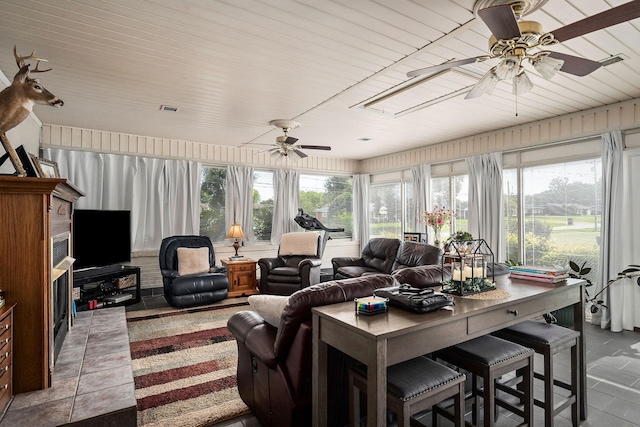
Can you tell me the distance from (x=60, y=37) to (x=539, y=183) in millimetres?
5768

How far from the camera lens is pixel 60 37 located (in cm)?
253

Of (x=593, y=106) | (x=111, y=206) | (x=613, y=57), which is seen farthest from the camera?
(x=111, y=206)

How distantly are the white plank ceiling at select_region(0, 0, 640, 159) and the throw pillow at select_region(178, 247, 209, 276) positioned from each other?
1.93 meters

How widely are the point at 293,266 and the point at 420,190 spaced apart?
2.88m

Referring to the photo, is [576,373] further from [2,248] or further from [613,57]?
[2,248]

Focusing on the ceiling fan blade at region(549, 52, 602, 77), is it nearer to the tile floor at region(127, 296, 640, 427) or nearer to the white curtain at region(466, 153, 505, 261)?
the tile floor at region(127, 296, 640, 427)

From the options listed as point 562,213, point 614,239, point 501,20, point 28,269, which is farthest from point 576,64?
point 28,269

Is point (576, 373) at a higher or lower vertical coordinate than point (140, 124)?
lower

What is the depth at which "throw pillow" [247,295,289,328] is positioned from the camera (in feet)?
6.70

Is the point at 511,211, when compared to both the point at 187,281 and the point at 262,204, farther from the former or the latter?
the point at 187,281

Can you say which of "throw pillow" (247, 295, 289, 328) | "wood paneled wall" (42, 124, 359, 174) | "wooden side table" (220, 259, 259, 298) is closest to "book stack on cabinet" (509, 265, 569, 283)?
"throw pillow" (247, 295, 289, 328)

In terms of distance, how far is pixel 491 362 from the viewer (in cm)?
185

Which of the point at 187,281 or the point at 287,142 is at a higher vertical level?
the point at 287,142

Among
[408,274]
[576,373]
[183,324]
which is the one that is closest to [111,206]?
[183,324]
